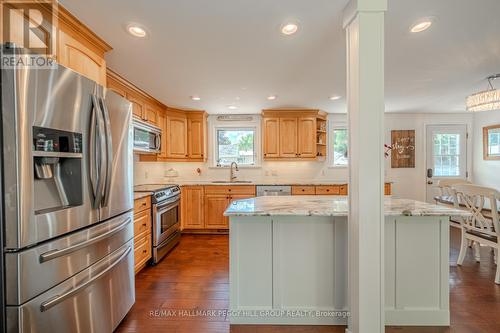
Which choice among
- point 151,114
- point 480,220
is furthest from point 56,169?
point 480,220

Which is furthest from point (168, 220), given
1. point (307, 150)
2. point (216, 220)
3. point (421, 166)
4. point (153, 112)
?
point (421, 166)

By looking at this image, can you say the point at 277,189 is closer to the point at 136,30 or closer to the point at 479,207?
the point at 479,207

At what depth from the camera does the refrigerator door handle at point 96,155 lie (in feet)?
4.75

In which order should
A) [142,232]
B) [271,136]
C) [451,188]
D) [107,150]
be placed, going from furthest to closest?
[271,136] → [451,188] → [142,232] → [107,150]

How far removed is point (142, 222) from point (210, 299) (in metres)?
1.20

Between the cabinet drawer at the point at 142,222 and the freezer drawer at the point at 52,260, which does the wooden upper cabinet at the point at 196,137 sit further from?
the freezer drawer at the point at 52,260

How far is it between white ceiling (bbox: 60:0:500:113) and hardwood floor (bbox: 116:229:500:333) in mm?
2350

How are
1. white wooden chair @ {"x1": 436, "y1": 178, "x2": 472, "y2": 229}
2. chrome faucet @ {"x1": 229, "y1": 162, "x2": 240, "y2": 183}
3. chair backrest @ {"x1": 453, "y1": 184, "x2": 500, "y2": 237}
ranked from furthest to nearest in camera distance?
chrome faucet @ {"x1": 229, "y1": 162, "x2": 240, "y2": 183} < white wooden chair @ {"x1": 436, "y1": 178, "x2": 472, "y2": 229} < chair backrest @ {"x1": 453, "y1": 184, "x2": 500, "y2": 237}

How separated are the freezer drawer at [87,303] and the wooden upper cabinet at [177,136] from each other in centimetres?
260

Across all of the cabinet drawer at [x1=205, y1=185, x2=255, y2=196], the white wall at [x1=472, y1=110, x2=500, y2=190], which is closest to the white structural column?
the cabinet drawer at [x1=205, y1=185, x2=255, y2=196]

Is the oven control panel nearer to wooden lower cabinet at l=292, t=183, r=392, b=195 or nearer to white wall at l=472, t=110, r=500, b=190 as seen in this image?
wooden lower cabinet at l=292, t=183, r=392, b=195

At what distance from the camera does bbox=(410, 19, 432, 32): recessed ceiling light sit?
5.67ft

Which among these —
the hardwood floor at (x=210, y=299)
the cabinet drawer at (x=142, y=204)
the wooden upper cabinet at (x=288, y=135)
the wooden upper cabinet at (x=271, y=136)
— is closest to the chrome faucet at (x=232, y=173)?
the wooden upper cabinet at (x=271, y=136)

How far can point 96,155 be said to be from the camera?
4.83 ft
